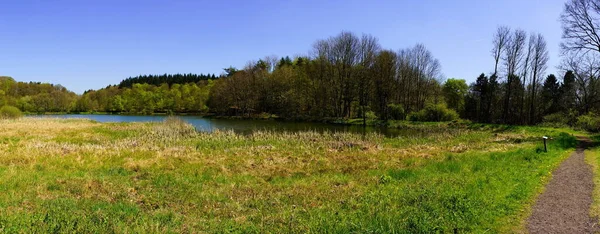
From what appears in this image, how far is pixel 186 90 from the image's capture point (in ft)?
368

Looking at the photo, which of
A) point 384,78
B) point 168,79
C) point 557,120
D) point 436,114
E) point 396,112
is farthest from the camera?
point 168,79

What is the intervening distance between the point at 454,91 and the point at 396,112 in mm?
21994

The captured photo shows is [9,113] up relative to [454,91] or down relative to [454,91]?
Result: down

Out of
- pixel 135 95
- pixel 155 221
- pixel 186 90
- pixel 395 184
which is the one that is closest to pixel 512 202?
pixel 395 184

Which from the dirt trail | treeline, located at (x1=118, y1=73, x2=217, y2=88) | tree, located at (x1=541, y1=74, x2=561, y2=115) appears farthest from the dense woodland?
treeline, located at (x1=118, y1=73, x2=217, y2=88)

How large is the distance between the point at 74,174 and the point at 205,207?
7.12 m

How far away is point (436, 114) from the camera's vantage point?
52344mm

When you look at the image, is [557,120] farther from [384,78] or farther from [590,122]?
[384,78]

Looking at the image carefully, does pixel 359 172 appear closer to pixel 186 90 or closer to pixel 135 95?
pixel 186 90

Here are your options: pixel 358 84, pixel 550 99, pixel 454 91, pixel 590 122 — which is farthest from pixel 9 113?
pixel 550 99

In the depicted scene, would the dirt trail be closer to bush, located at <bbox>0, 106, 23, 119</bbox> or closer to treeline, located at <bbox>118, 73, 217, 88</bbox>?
bush, located at <bbox>0, 106, 23, 119</bbox>

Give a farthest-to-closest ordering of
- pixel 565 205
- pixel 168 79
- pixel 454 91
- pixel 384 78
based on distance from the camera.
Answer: pixel 168 79
pixel 454 91
pixel 384 78
pixel 565 205

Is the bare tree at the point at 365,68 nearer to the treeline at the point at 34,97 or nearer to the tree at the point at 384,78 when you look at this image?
the tree at the point at 384,78

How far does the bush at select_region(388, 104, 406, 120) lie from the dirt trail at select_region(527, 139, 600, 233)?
43547 mm
